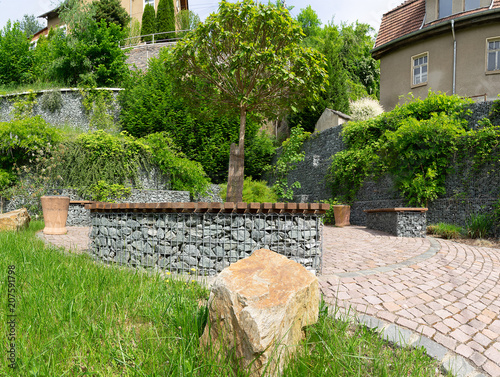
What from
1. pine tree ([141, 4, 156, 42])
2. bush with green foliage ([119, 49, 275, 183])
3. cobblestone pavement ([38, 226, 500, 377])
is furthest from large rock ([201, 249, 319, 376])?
pine tree ([141, 4, 156, 42])

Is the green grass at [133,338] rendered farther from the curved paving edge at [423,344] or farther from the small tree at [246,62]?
the small tree at [246,62]

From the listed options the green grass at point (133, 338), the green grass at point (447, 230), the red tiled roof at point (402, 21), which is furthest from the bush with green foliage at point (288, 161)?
the green grass at point (133, 338)

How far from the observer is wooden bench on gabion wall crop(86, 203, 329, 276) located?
12.7ft

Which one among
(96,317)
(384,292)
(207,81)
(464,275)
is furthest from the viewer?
(207,81)

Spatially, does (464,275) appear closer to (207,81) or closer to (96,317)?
(96,317)

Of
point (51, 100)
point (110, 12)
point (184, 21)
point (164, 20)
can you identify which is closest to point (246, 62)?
point (51, 100)

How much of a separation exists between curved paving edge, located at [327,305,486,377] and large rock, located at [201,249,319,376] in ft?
1.98

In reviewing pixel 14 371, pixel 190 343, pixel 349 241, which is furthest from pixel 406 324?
pixel 349 241

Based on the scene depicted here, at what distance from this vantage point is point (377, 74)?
80.4 feet

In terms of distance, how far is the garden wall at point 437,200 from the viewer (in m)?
7.96

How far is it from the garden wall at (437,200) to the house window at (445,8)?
7.26m

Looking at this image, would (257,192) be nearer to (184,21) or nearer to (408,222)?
(408,222)

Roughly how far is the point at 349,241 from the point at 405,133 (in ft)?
14.1

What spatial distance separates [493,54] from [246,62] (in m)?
11.9
